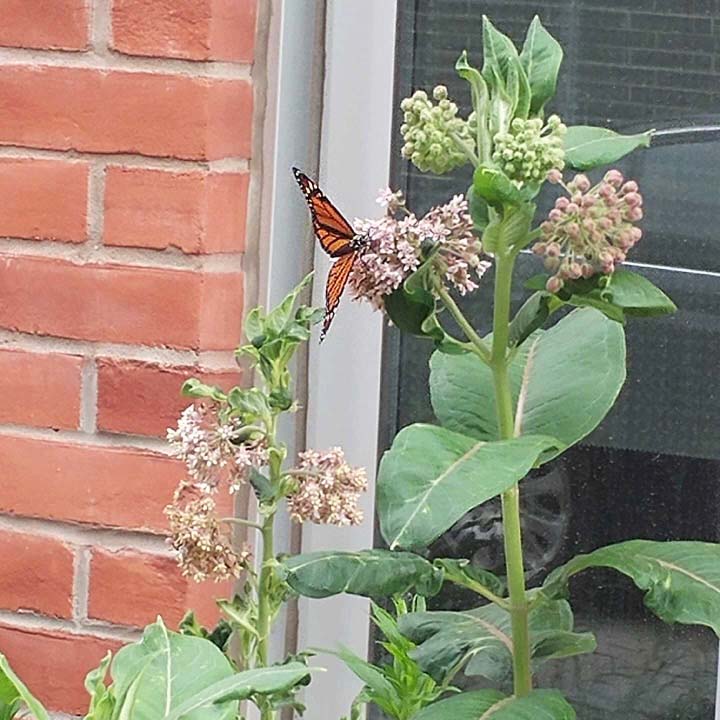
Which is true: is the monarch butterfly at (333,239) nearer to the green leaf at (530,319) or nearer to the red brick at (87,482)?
the green leaf at (530,319)

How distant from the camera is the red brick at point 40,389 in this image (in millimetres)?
1424

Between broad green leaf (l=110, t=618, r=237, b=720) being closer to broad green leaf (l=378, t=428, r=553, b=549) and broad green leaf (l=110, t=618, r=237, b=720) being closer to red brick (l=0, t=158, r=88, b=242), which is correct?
broad green leaf (l=378, t=428, r=553, b=549)

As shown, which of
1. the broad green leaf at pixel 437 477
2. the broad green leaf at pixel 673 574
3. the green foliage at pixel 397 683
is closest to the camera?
the broad green leaf at pixel 437 477

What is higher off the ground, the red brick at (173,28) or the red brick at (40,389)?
the red brick at (173,28)

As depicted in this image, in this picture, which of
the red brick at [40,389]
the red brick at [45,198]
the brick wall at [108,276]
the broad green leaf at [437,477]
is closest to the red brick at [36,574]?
the brick wall at [108,276]

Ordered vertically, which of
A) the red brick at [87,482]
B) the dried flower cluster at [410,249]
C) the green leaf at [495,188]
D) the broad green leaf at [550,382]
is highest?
the green leaf at [495,188]

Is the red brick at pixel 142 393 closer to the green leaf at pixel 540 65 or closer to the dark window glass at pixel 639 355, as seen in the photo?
the dark window glass at pixel 639 355

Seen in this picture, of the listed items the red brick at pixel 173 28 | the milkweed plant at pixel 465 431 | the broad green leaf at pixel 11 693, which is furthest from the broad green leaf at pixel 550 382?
the red brick at pixel 173 28

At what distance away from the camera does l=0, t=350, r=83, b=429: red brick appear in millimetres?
1424

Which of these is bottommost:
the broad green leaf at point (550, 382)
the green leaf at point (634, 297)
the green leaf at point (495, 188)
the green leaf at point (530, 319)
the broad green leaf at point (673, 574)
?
the broad green leaf at point (673, 574)

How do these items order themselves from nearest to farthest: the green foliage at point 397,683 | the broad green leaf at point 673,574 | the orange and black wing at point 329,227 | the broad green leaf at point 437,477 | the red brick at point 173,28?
the broad green leaf at point 437,477
the broad green leaf at point 673,574
the orange and black wing at point 329,227
the green foliage at point 397,683
the red brick at point 173,28

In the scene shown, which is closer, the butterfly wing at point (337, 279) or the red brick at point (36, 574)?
the butterfly wing at point (337, 279)

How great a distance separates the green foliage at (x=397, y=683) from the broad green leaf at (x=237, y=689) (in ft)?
0.75

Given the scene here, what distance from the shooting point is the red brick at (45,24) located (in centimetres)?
140
